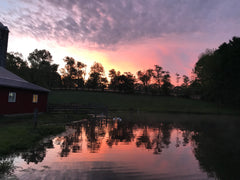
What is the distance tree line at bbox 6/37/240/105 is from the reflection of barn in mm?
13452

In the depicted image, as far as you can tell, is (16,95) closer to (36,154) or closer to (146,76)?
(36,154)

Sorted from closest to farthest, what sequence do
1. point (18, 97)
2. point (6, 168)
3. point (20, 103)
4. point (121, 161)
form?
Answer: point (6, 168) → point (121, 161) → point (18, 97) → point (20, 103)

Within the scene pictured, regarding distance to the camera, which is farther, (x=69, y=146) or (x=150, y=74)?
(x=150, y=74)

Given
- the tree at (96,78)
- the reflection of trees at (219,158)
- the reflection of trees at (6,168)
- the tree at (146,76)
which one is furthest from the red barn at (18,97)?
the tree at (146,76)

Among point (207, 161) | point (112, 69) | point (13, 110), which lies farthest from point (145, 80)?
point (207, 161)

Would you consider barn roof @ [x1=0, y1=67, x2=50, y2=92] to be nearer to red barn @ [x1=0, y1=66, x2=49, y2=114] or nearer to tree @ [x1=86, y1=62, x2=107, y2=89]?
red barn @ [x1=0, y1=66, x2=49, y2=114]

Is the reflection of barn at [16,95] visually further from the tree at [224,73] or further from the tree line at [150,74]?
the tree at [224,73]

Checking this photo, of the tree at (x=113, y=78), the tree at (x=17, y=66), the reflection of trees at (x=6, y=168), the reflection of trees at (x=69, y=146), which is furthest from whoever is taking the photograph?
the tree at (x=113, y=78)

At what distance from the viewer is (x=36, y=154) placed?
8.73 metres

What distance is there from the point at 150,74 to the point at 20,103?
275ft

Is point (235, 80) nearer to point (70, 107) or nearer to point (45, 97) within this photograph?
point (70, 107)

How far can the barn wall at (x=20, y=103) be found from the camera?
66.9ft

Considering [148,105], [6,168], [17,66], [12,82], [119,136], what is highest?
[17,66]

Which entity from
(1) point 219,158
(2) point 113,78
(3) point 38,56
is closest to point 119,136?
(1) point 219,158
